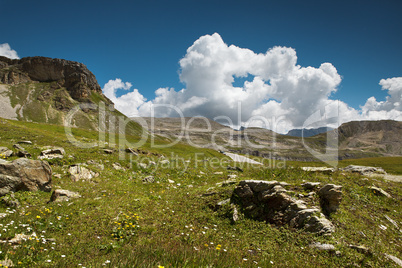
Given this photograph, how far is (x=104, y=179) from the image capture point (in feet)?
61.8

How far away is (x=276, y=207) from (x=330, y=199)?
2988 mm

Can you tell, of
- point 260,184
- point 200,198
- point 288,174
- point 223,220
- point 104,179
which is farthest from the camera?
point 104,179

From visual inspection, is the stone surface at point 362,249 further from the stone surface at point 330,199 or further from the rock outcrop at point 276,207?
the stone surface at point 330,199

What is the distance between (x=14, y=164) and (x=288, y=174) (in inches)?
797

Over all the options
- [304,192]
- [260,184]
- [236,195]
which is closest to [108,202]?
[236,195]

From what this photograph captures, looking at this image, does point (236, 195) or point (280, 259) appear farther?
point (236, 195)

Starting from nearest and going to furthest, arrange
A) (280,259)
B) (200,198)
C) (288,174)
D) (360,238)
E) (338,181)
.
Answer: (280,259), (360,238), (200,198), (338,181), (288,174)

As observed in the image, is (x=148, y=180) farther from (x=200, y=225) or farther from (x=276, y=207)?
(x=276, y=207)

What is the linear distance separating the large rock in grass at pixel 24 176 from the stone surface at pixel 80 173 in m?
3.22

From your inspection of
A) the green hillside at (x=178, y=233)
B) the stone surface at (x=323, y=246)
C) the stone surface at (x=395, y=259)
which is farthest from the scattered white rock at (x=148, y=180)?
the stone surface at (x=395, y=259)

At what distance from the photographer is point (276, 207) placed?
11148 millimetres

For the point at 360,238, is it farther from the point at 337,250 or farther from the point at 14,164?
the point at 14,164

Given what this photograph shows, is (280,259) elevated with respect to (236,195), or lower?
lower

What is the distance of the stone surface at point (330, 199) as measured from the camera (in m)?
10.8
